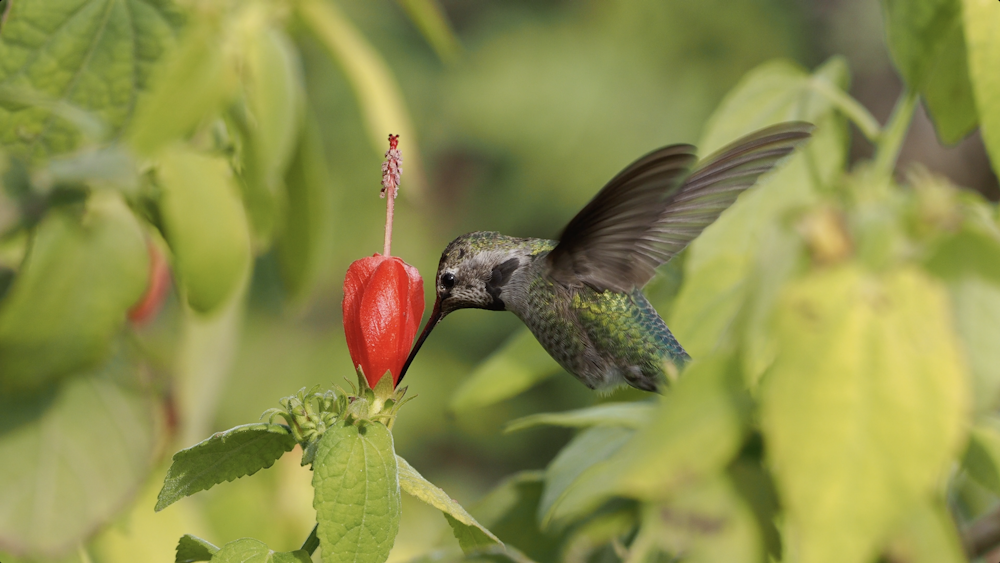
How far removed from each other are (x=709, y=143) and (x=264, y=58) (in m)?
0.55

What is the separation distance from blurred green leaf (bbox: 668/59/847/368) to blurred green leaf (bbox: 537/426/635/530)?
0.48ft

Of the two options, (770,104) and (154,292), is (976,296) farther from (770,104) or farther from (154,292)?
(154,292)

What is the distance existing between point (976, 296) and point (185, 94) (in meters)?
0.70

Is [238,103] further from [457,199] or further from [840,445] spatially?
[457,199]

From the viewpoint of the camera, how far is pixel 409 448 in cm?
411

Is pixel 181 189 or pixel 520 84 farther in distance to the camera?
pixel 520 84

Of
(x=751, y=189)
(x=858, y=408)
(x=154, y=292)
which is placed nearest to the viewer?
(x=858, y=408)

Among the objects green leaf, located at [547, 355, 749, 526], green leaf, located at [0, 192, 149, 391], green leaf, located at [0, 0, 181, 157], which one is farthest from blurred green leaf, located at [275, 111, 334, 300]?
green leaf, located at [547, 355, 749, 526]

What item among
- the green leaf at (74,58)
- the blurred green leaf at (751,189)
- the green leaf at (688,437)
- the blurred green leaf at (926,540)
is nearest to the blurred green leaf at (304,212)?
the green leaf at (74,58)

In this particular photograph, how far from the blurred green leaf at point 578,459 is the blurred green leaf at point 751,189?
145 mm

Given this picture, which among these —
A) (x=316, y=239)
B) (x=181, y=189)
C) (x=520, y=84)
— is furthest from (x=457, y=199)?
(x=181, y=189)

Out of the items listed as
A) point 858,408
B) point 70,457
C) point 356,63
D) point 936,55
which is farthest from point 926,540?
point 356,63

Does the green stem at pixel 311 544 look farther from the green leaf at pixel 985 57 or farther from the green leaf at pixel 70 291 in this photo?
the green leaf at pixel 985 57

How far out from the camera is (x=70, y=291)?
31.3 inches
